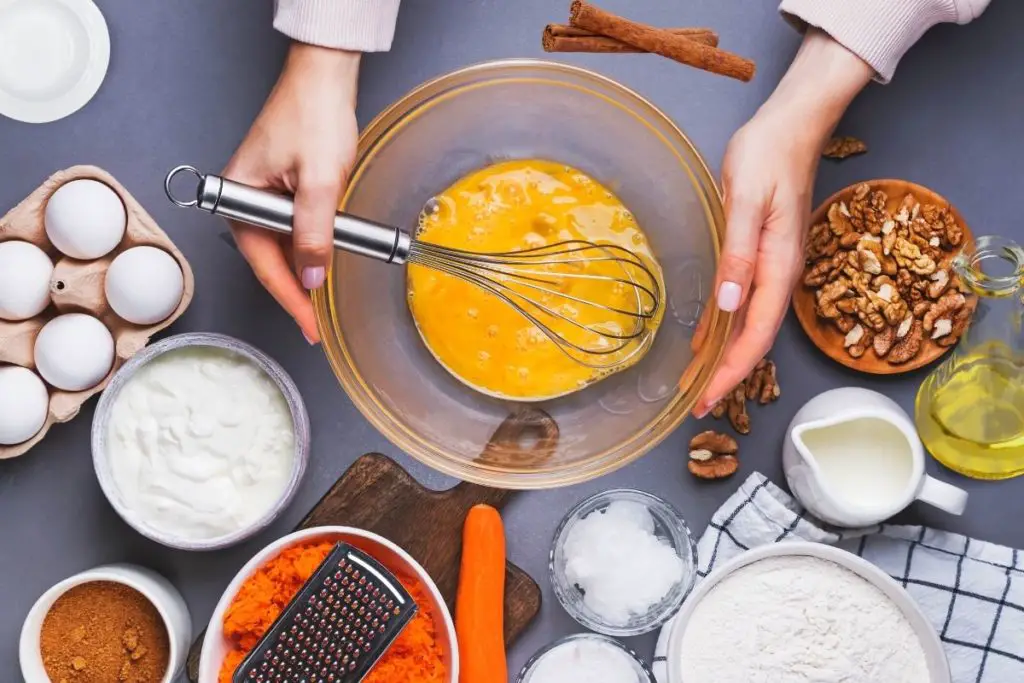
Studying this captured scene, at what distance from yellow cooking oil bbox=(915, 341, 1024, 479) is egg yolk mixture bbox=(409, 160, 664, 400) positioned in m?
0.37

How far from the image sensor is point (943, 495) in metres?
1.10

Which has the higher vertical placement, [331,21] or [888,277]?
[331,21]

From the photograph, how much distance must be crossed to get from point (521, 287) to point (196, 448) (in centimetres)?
41

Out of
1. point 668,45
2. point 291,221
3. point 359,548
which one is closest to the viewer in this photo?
point 291,221

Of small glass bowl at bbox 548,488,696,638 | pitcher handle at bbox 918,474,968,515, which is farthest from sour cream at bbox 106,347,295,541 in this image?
pitcher handle at bbox 918,474,968,515

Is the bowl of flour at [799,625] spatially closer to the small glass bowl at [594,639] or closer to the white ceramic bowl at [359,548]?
the small glass bowl at [594,639]

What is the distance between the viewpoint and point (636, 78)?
1.22 meters

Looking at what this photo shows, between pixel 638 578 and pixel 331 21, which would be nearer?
pixel 331 21

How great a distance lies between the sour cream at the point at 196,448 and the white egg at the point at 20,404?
0.26ft

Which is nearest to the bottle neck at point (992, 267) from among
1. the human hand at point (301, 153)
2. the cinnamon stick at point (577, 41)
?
the cinnamon stick at point (577, 41)

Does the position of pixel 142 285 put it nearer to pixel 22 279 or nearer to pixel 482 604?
pixel 22 279

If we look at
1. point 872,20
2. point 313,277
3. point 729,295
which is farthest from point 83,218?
point 872,20

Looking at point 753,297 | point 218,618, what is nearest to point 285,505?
point 218,618

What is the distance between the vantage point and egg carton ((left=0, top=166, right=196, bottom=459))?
3.69ft
